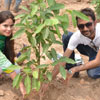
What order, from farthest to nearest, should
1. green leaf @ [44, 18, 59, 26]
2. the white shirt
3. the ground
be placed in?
the white shirt
the ground
green leaf @ [44, 18, 59, 26]

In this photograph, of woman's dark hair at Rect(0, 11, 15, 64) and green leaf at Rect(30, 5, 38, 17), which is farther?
woman's dark hair at Rect(0, 11, 15, 64)

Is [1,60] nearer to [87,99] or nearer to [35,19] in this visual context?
[35,19]

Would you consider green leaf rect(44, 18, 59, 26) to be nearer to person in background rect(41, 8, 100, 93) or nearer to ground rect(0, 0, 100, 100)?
person in background rect(41, 8, 100, 93)

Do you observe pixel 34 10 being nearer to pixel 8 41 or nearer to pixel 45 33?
pixel 45 33

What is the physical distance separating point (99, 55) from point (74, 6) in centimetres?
378

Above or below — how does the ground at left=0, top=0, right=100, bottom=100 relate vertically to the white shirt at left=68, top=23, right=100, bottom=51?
below

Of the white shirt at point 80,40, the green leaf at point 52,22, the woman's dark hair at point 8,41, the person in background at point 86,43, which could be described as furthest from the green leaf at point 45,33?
the white shirt at point 80,40

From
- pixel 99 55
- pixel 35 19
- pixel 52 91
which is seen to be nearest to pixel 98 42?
pixel 99 55

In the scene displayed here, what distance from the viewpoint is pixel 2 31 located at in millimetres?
2221

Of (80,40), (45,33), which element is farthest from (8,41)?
(45,33)

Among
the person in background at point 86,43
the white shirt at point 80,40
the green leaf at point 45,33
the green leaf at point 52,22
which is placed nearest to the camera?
the green leaf at point 52,22

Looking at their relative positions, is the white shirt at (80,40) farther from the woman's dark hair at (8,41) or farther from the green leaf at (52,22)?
the green leaf at (52,22)

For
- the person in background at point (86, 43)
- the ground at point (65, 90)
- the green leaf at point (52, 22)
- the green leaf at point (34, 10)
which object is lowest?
the ground at point (65, 90)

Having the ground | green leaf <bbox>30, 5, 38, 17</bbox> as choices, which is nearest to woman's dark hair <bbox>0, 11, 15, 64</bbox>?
the ground
